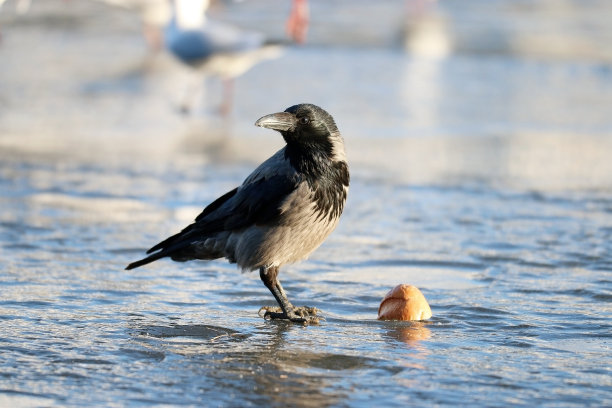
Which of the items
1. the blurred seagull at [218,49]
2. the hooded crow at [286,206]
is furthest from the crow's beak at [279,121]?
the blurred seagull at [218,49]

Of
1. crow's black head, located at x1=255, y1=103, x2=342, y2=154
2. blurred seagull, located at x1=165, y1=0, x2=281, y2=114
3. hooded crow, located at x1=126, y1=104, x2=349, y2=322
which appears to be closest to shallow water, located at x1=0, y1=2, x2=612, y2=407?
A: hooded crow, located at x1=126, y1=104, x2=349, y2=322

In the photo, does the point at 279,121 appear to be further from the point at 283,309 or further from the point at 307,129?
the point at 283,309

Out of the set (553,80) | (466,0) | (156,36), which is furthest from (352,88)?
(466,0)

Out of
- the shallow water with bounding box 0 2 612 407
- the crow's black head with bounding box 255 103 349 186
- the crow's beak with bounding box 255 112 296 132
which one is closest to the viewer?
the shallow water with bounding box 0 2 612 407

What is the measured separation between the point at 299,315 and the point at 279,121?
101 centimetres

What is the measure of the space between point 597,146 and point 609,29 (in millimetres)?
11923

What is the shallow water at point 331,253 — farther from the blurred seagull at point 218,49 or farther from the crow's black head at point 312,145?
the crow's black head at point 312,145

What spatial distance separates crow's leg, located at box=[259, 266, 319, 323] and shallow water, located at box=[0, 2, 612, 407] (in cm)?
9

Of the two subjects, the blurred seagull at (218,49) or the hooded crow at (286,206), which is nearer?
the hooded crow at (286,206)

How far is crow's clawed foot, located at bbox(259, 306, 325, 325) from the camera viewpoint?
5.70 meters

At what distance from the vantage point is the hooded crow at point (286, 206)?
563 centimetres

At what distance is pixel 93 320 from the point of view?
5.59 m

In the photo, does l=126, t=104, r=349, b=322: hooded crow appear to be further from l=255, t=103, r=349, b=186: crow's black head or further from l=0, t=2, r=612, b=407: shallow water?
l=0, t=2, r=612, b=407: shallow water

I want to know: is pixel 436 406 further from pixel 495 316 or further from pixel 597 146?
pixel 597 146
